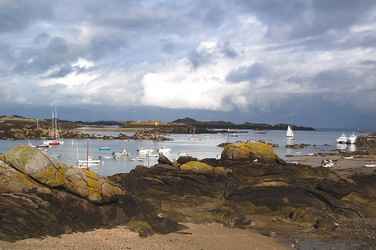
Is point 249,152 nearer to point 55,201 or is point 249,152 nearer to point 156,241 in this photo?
point 55,201

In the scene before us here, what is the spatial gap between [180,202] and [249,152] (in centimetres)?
1667

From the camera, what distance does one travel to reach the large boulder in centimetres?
2256

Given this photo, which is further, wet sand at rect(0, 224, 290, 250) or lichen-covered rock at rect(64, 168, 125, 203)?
lichen-covered rock at rect(64, 168, 125, 203)

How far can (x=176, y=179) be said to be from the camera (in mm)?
33281

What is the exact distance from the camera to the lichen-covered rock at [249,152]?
148 feet

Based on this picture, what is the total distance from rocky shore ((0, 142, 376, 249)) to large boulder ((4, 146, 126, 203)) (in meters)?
0.04

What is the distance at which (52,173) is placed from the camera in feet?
74.7

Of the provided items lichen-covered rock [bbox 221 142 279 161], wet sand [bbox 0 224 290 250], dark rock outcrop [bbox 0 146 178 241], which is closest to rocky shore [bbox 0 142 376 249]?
dark rock outcrop [bbox 0 146 178 241]

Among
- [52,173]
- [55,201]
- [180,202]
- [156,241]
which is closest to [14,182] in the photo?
[52,173]

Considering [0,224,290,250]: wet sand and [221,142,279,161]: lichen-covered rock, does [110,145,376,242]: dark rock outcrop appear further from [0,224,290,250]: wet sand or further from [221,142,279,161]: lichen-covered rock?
[221,142,279,161]: lichen-covered rock

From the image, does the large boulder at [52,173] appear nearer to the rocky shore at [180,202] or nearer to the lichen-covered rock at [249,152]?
the rocky shore at [180,202]

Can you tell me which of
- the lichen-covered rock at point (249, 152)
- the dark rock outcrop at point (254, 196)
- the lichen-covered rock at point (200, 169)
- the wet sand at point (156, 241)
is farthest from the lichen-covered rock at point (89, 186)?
the lichen-covered rock at point (249, 152)

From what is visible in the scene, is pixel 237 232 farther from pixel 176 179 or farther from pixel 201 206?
pixel 176 179

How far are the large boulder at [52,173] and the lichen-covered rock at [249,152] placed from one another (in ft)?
74.5
